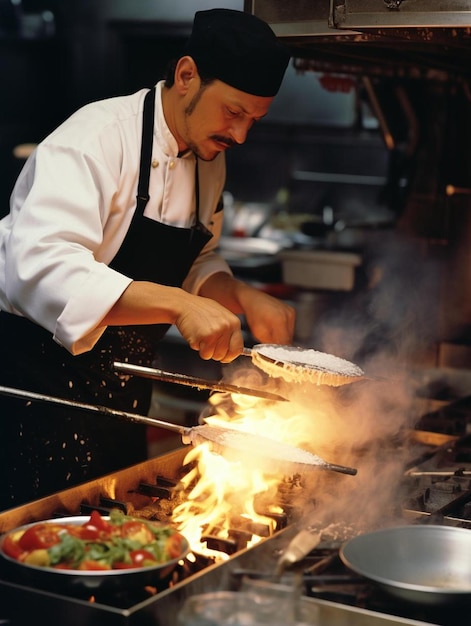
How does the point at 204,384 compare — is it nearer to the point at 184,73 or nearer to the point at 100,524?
the point at 100,524

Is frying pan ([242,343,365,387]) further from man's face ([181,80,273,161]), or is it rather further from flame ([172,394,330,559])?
man's face ([181,80,273,161])

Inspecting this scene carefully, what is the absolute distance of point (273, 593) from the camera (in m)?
1.59

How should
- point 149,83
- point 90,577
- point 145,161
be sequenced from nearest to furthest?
point 90,577 → point 145,161 → point 149,83

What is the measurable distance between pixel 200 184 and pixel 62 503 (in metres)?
1.19

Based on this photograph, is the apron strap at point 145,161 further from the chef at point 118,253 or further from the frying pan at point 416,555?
the frying pan at point 416,555

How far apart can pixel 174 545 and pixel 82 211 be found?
958mm

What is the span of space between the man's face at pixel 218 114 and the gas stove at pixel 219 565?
89 centimetres

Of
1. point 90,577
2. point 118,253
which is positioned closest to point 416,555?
point 90,577

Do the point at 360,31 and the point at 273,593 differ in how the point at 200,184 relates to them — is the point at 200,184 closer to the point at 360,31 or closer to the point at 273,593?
the point at 360,31

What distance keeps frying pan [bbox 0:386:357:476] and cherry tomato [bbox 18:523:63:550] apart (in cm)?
42

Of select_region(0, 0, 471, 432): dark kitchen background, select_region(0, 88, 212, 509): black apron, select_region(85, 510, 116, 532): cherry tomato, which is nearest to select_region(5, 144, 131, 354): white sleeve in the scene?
select_region(0, 88, 212, 509): black apron

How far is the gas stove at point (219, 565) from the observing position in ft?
5.79

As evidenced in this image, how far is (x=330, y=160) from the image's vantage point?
25.3 feet

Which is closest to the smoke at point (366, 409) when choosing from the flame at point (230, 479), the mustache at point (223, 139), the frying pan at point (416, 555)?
the flame at point (230, 479)
